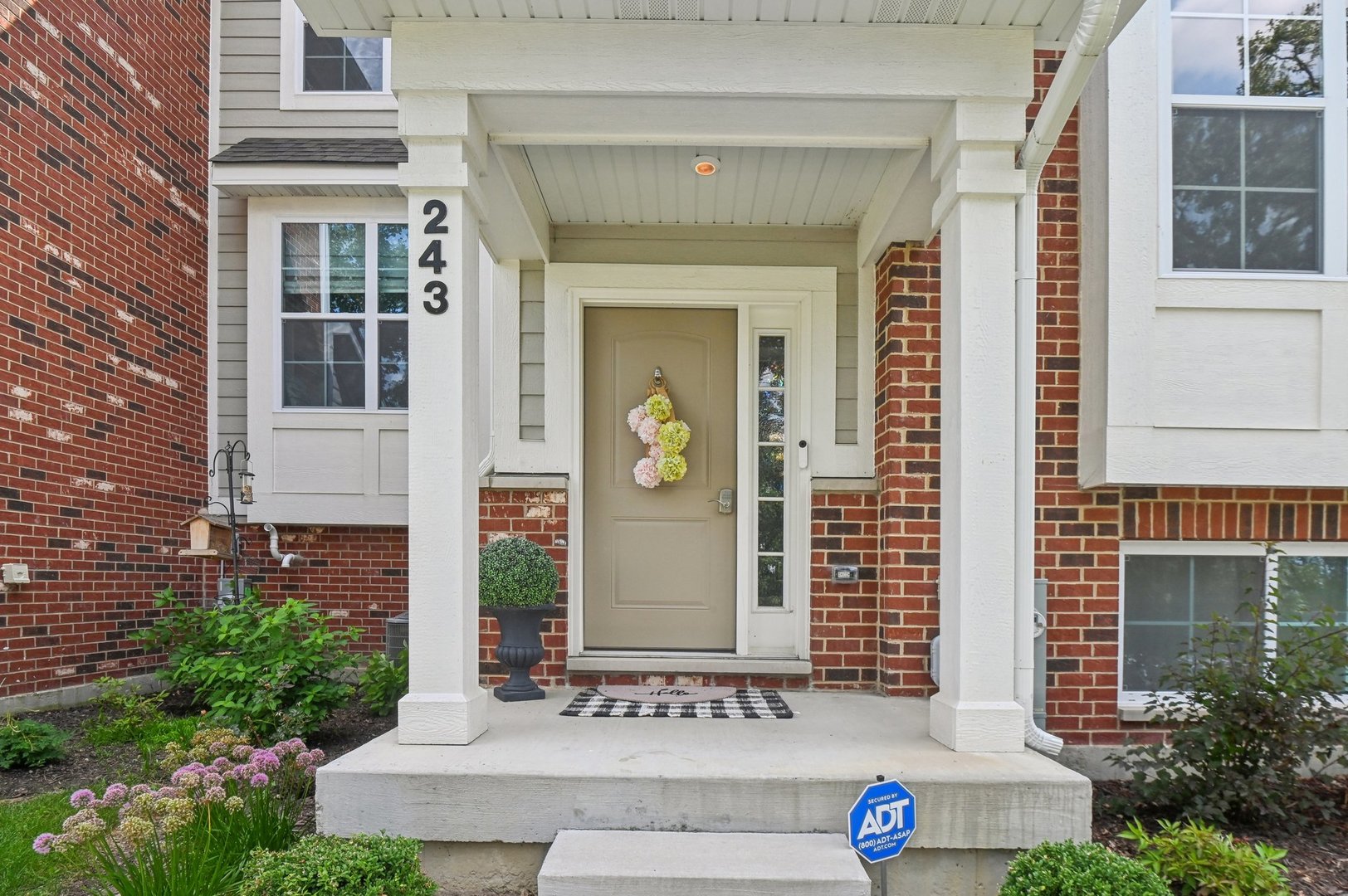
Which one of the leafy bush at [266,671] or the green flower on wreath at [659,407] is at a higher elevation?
the green flower on wreath at [659,407]

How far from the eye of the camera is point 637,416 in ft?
15.6

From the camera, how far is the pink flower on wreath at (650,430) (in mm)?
4711

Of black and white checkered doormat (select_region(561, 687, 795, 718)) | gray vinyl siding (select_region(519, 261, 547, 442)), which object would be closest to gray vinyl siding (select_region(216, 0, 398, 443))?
gray vinyl siding (select_region(519, 261, 547, 442))

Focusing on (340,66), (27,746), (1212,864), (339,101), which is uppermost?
(340,66)

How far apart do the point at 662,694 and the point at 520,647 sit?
2.45ft

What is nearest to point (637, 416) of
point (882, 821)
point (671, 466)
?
point (671, 466)

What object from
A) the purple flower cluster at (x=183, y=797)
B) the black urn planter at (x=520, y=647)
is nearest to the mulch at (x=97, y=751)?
the black urn planter at (x=520, y=647)

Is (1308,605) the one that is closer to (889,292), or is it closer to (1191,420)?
(1191,420)

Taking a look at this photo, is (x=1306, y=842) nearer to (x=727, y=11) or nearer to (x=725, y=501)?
(x=725, y=501)

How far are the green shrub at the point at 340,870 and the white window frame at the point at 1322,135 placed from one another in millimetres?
3869

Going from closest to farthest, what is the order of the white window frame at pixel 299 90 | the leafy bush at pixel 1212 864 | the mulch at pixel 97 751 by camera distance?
the leafy bush at pixel 1212 864 → the mulch at pixel 97 751 → the white window frame at pixel 299 90

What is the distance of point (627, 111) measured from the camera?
3.36 m

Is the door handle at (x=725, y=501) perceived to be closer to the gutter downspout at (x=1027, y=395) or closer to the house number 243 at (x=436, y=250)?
the gutter downspout at (x=1027, y=395)

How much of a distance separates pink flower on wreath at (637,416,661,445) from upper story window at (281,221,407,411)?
2322 millimetres
